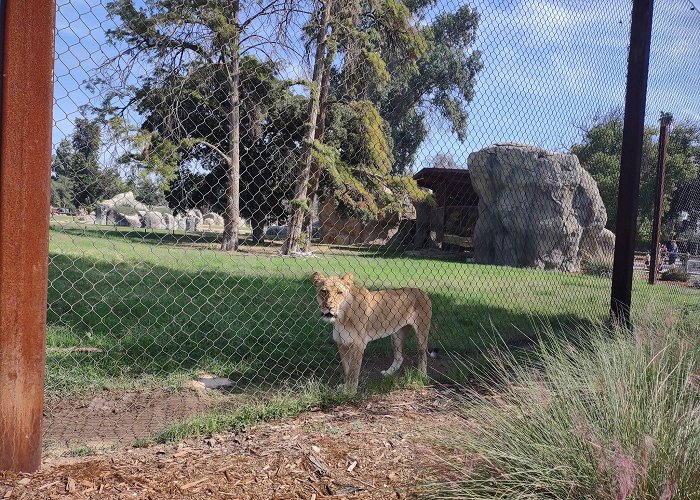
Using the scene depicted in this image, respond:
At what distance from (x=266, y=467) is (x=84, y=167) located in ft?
5.77

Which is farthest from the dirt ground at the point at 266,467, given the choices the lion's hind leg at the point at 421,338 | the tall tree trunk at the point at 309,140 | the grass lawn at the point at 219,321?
the tall tree trunk at the point at 309,140

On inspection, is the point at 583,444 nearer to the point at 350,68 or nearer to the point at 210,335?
the point at 210,335

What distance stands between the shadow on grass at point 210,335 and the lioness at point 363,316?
318 mm

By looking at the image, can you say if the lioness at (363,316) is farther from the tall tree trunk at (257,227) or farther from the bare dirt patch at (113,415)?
the tall tree trunk at (257,227)

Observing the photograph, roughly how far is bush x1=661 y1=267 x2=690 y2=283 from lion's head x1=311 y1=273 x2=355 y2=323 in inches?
409

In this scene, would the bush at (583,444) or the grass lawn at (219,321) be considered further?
the grass lawn at (219,321)

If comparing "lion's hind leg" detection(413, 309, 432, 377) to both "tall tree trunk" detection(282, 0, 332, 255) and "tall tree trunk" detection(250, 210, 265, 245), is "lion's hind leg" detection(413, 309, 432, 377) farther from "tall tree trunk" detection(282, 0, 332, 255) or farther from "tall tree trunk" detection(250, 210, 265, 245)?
"tall tree trunk" detection(250, 210, 265, 245)

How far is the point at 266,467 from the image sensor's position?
2738 millimetres

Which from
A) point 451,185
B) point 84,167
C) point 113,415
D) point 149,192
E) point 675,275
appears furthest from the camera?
point 451,185

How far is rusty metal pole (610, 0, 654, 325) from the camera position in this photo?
17.3ft

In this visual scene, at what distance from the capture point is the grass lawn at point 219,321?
15.8 ft

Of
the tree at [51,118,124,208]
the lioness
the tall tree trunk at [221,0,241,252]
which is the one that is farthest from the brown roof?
the tree at [51,118,124,208]

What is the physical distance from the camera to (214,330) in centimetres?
624

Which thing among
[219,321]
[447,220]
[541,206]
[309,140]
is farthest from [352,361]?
[447,220]
